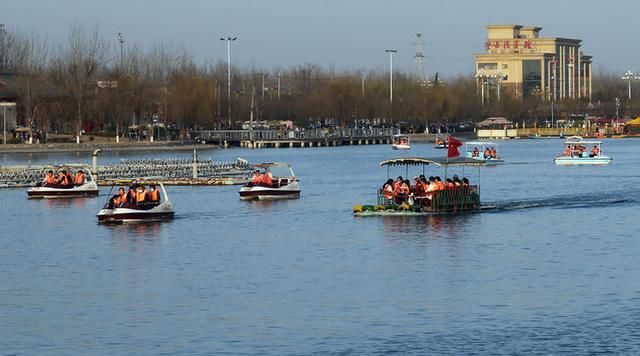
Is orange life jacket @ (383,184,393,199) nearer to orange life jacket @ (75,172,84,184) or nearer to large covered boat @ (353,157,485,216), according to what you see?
large covered boat @ (353,157,485,216)

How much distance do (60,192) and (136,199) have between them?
1816 cm

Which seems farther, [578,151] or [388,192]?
[578,151]

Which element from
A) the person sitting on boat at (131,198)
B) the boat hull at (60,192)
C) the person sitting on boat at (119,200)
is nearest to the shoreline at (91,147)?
the boat hull at (60,192)

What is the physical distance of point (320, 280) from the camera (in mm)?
39969

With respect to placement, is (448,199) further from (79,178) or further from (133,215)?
(79,178)

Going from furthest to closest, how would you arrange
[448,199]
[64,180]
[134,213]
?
[64,180] → [448,199] → [134,213]

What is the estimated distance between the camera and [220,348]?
98.6 ft

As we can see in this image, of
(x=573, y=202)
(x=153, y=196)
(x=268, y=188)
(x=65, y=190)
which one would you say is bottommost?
(x=573, y=202)

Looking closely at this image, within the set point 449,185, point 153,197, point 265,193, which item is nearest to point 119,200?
point 153,197

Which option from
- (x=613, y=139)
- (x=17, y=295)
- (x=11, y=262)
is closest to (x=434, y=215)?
(x=11, y=262)

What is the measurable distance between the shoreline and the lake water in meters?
60.9

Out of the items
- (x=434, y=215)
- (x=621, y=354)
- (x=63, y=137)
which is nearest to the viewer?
(x=621, y=354)

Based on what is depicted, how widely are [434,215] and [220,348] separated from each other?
27715mm

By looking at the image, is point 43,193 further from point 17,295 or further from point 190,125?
point 190,125
